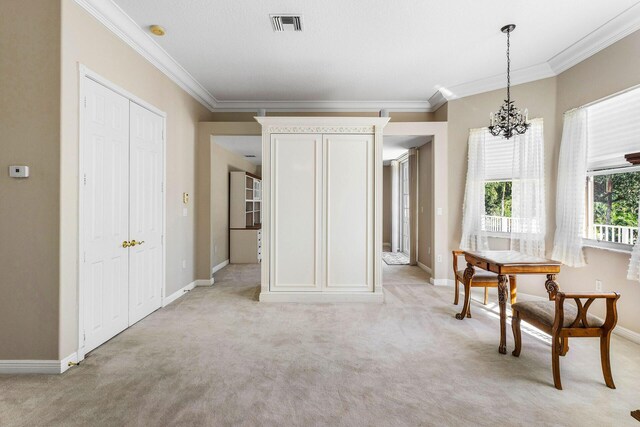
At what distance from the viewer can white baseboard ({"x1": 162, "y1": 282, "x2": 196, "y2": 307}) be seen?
154 inches

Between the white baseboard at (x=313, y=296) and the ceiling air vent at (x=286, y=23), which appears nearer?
the ceiling air vent at (x=286, y=23)

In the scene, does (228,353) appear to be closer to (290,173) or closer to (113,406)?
(113,406)

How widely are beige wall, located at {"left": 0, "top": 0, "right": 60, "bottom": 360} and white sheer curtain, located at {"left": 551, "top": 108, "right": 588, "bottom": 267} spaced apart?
4.92 m

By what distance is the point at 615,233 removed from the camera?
10.4 ft

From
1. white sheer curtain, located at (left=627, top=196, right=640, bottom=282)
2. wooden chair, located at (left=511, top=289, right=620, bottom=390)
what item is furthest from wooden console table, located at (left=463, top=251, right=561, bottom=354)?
white sheer curtain, located at (left=627, top=196, right=640, bottom=282)

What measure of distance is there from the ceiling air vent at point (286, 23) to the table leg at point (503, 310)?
3.08 m

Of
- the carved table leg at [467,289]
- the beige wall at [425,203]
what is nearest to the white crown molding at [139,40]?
the beige wall at [425,203]

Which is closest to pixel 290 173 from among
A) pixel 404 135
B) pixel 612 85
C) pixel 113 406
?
pixel 404 135

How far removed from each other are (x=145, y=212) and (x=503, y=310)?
147 inches

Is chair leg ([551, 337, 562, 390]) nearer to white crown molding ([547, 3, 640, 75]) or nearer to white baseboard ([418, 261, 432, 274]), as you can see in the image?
white crown molding ([547, 3, 640, 75])

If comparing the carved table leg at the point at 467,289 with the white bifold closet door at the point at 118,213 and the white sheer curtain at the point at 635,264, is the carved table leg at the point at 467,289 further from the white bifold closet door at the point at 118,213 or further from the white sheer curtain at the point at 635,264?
the white bifold closet door at the point at 118,213

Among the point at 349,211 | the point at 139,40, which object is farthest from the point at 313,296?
the point at 139,40

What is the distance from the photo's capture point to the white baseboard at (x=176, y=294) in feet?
12.8

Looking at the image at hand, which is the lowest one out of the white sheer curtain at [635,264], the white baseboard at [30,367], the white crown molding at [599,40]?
the white baseboard at [30,367]
